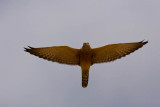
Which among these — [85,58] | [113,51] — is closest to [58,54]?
[85,58]

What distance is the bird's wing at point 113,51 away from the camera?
13.6 metres

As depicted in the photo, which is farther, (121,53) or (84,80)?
(121,53)

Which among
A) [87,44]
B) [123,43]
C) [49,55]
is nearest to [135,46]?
[123,43]

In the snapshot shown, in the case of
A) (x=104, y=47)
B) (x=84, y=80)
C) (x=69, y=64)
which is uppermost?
(x=104, y=47)

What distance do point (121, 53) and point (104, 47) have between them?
936 mm

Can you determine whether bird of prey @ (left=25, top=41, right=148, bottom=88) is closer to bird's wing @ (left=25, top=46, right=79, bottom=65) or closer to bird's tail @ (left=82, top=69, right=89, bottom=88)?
bird's wing @ (left=25, top=46, right=79, bottom=65)

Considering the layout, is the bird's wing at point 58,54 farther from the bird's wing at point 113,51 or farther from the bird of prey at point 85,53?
the bird's wing at point 113,51

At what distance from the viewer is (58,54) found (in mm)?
13867

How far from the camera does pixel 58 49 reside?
13.7 m

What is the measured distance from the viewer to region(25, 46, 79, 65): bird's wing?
13664 millimetres

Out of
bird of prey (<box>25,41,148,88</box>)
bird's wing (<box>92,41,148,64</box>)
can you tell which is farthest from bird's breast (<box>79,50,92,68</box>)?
bird's wing (<box>92,41,148,64</box>)

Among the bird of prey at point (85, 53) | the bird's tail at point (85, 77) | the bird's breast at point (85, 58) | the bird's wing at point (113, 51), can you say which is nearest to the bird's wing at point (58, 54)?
the bird of prey at point (85, 53)

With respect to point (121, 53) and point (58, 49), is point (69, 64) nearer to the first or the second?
point (58, 49)

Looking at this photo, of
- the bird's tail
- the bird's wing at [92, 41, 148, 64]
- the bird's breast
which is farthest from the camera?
the bird's wing at [92, 41, 148, 64]
